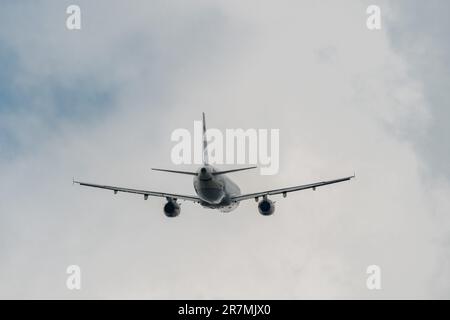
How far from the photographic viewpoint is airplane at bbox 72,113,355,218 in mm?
90438

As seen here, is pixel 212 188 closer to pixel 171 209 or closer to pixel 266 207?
pixel 266 207

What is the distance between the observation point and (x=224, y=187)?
3720 inches

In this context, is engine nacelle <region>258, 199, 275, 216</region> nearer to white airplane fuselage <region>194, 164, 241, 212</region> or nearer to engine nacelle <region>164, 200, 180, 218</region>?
white airplane fuselage <region>194, 164, 241, 212</region>

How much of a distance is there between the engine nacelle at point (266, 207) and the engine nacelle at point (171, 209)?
12.1 metres

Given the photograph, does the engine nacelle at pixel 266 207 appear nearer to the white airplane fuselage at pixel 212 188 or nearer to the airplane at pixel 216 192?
the airplane at pixel 216 192

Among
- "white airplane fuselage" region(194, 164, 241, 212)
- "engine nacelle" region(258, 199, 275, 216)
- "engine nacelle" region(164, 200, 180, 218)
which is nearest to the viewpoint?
"white airplane fuselage" region(194, 164, 241, 212)

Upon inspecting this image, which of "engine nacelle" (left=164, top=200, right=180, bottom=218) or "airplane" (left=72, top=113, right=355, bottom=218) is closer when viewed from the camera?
"airplane" (left=72, top=113, right=355, bottom=218)

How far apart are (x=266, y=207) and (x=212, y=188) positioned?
1039 cm

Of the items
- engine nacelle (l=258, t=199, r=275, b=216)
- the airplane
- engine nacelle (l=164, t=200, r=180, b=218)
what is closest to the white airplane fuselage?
the airplane

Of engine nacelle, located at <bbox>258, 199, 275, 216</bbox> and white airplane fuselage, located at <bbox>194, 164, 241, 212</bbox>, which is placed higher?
white airplane fuselage, located at <bbox>194, 164, 241, 212</bbox>

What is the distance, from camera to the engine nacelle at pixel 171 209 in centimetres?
10112

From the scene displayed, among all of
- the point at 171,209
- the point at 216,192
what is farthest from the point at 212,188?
the point at 171,209
